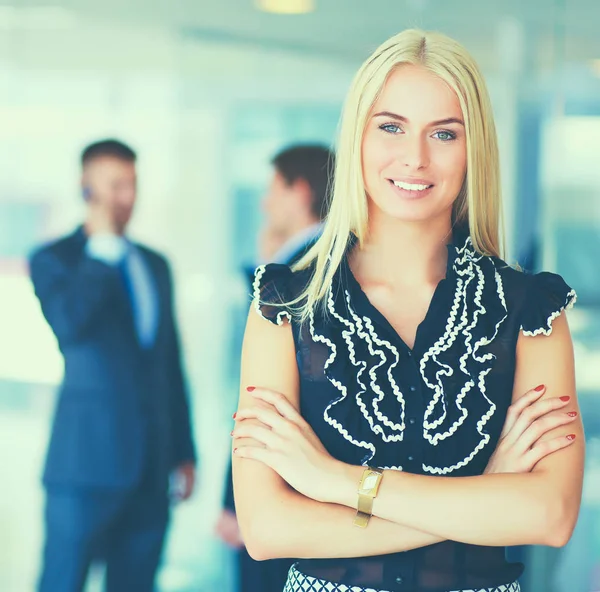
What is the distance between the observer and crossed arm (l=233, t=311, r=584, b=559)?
4.96 ft

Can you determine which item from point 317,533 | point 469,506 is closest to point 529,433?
point 469,506

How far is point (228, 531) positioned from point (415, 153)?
103 inches

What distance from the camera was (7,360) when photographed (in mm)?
3869

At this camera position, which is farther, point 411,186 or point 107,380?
point 107,380

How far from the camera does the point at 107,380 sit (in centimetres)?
370

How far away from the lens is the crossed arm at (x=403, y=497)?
1.51 meters

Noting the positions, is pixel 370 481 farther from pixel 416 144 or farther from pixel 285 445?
pixel 416 144

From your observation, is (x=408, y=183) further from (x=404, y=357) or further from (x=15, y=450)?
(x=15, y=450)

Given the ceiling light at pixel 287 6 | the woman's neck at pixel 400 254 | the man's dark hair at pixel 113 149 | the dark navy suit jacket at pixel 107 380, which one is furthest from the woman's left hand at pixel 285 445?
the ceiling light at pixel 287 6

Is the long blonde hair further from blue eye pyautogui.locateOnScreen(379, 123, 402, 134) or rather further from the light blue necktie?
the light blue necktie

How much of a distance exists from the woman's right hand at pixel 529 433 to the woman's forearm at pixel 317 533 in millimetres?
187

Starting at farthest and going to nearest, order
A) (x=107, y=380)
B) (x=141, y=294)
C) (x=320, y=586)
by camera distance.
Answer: (x=141, y=294) → (x=107, y=380) → (x=320, y=586)

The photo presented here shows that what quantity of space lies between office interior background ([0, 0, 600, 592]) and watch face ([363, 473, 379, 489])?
7.78ft

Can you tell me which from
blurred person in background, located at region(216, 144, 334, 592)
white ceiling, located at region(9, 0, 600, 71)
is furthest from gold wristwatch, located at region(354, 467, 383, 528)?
white ceiling, located at region(9, 0, 600, 71)
